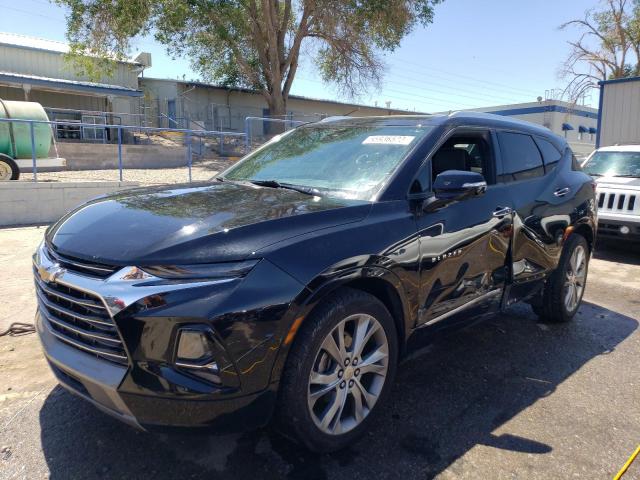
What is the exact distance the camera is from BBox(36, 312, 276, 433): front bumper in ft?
6.93

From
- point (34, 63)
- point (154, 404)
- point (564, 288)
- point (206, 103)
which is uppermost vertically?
point (34, 63)

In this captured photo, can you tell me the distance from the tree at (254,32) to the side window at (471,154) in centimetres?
1956

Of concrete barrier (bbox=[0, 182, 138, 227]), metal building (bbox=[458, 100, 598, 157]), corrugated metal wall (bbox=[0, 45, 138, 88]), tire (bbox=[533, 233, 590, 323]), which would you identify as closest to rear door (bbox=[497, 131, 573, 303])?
tire (bbox=[533, 233, 590, 323])

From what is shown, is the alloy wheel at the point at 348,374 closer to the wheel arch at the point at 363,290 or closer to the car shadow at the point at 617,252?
the wheel arch at the point at 363,290

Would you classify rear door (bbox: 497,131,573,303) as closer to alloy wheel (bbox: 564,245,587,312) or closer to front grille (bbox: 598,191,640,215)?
alloy wheel (bbox: 564,245,587,312)

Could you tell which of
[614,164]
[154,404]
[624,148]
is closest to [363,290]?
[154,404]

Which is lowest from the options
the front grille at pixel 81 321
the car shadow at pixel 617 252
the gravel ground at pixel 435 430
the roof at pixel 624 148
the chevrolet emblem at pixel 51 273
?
the gravel ground at pixel 435 430

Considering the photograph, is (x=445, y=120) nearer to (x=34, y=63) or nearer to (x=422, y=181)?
(x=422, y=181)

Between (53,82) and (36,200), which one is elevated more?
(53,82)

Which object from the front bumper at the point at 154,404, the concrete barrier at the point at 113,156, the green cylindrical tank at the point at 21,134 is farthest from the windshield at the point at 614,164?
the concrete barrier at the point at 113,156

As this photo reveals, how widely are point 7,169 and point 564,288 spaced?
1225cm

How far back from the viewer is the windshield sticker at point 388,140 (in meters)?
3.28

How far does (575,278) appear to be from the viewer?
4801 mm

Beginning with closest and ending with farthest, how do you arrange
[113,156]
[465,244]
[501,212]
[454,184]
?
[454,184] → [465,244] → [501,212] → [113,156]
